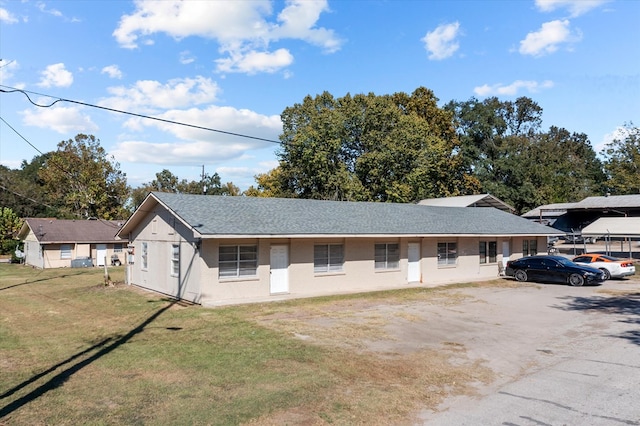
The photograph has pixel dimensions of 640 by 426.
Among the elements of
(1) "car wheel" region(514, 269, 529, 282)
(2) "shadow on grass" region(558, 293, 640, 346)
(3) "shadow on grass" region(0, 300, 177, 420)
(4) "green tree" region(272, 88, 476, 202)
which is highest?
(4) "green tree" region(272, 88, 476, 202)

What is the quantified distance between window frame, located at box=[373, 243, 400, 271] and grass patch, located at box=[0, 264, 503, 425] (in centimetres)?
694

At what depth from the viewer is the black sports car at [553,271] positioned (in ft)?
80.9

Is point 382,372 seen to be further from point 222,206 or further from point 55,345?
point 222,206

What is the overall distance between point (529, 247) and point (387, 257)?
545 inches

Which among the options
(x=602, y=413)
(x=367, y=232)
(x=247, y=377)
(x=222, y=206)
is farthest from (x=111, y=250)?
(x=602, y=413)

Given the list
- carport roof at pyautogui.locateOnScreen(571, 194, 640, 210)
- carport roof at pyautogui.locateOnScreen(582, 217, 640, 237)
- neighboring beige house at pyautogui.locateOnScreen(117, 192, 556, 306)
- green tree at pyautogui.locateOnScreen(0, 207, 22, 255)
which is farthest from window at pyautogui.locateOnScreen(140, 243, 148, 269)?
carport roof at pyautogui.locateOnScreen(571, 194, 640, 210)

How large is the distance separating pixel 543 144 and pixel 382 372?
244ft

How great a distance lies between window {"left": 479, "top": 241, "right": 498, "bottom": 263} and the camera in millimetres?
29484

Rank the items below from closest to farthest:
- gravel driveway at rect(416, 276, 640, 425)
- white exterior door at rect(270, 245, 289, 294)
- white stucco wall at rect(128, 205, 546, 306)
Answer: gravel driveway at rect(416, 276, 640, 425) < white stucco wall at rect(128, 205, 546, 306) < white exterior door at rect(270, 245, 289, 294)

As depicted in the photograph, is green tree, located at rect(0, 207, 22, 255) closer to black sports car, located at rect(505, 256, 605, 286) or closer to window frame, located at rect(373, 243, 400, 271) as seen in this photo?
window frame, located at rect(373, 243, 400, 271)

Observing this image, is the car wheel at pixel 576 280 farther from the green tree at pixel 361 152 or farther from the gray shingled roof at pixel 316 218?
the green tree at pixel 361 152

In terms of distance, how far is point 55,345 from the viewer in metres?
12.0

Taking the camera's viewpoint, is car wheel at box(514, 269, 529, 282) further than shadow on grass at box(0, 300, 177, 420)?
Yes

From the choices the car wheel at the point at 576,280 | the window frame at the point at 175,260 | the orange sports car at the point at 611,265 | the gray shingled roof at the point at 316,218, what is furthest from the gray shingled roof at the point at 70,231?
the orange sports car at the point at 611,265
